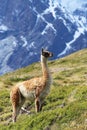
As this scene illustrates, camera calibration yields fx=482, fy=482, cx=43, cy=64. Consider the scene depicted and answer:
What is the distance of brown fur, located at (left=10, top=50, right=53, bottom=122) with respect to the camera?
2367 cm

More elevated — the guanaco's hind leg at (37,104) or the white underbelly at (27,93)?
the white underbelly at (27,93)

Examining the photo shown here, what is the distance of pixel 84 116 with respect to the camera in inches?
816

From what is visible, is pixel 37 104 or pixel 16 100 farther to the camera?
pixel 16 100

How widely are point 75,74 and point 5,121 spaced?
38836 mm

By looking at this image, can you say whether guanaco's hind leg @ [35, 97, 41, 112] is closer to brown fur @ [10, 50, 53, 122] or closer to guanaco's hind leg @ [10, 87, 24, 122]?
brown fur @ [10, 50, 53, 122]

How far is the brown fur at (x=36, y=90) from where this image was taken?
23672 mm

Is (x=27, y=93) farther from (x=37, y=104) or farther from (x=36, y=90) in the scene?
(x=37, y=104)

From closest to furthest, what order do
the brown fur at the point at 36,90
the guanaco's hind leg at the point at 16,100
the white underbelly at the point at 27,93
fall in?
1. the brown fur at the point at 36,90
2. the white underbelly at the point at 27,93
3. the guanaco's hind leg at the point at 16,100

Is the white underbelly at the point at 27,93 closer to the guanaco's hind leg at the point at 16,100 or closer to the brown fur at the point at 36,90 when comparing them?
the brown fur at the point at 36,90

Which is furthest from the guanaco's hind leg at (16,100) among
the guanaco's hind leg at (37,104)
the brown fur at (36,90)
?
the guanaco's hind leg at (37,104)

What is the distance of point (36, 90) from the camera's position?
78.4 ft

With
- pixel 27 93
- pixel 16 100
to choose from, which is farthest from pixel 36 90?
pixel 16 100

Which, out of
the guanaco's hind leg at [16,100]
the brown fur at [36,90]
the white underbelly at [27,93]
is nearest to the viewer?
the brown fur at [36,90]

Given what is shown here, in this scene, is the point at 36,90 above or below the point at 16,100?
above
